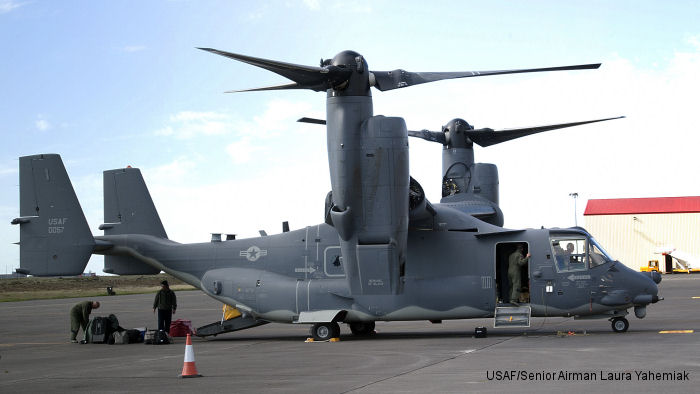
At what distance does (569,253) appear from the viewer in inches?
755

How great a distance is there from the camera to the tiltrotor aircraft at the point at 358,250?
17094 millimetres

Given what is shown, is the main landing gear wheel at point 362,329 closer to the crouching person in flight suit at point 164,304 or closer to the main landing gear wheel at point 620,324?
A: the crouching person in flight suit at point 164,304

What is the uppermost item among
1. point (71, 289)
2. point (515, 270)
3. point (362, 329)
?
point (515, 270)

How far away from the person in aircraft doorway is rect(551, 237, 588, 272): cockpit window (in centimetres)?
77

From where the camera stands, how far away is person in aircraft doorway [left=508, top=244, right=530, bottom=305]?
1916 cm

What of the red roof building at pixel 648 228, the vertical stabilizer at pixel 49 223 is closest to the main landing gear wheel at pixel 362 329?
the vertical stabilizer at pixel 49 223

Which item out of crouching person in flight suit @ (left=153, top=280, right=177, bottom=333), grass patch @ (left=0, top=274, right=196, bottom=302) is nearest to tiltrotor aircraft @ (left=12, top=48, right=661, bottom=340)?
crouching person in flight suit @ (left=153, top=280, right=177, bottom=333)

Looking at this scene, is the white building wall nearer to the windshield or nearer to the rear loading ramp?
the windshield

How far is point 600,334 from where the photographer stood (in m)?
18.4

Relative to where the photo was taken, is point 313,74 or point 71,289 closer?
point 313,74

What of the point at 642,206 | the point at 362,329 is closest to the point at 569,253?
the point at 362,329

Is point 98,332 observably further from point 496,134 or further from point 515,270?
point 496,134

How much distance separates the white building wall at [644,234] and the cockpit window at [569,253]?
230 feet

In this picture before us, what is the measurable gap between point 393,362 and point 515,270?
6.54m
